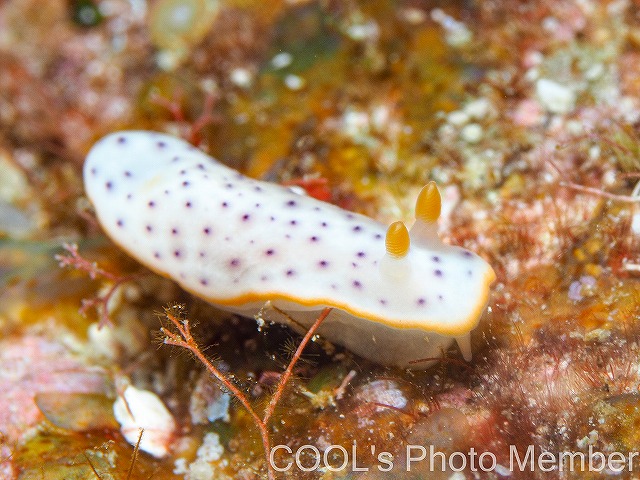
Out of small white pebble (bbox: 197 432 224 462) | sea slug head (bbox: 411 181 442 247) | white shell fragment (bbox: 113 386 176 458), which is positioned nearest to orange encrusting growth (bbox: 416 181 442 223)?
sea slug head (bbox: 411 181 442 247)

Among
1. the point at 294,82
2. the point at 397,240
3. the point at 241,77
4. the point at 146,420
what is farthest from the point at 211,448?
the point at 241,77

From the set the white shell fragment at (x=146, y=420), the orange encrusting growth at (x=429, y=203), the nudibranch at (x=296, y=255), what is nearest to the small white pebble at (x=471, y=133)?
the nudibranch at (x=296, y=255)

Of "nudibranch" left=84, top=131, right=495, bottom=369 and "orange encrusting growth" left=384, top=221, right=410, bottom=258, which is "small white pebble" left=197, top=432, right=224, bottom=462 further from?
"orange encrusting growth" left=384, top=221, right=410, bottom=258

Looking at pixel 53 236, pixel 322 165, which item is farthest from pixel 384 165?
pixel 53 236

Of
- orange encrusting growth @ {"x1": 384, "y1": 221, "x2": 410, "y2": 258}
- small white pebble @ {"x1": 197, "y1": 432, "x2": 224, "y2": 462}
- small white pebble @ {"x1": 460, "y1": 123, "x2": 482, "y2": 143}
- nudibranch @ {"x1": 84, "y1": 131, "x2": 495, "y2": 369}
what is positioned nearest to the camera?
orange encrusting growth @ {"x1": 384, "y1": 221, "x2": 410, "y2": 258}

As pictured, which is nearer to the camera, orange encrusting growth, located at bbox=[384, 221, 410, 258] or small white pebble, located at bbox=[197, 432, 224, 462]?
orange encrusting growth, located at bbox=[384, 221, 410, 258]

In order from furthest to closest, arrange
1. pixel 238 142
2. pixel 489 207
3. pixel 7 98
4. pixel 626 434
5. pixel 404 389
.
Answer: pixel 7 98 < pixel 238 142 < pixel 489 207 < pixel 404 389 < pixel 626 434

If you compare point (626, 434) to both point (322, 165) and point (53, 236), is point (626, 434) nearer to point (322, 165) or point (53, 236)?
point (322, 165)
